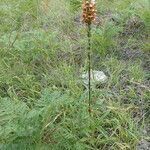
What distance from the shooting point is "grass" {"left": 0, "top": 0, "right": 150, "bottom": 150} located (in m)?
2.25

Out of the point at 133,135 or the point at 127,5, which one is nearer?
the point at 133,135

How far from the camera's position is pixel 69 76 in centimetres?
287

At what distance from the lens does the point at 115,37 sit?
3.37 metres

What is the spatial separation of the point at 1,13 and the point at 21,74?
1024 millimetres

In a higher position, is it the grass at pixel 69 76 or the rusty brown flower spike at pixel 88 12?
the rusty brown flower spike at pixel 88 12

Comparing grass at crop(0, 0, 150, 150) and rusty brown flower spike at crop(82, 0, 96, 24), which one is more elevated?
rusty brown flower spike at crop(82, 0, 96, 24)

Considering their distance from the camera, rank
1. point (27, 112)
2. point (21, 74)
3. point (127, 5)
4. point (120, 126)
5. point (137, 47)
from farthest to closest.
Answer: point (127, 5)
point (137, 47)
point (21, 74)
point (120, 126)
point (27, 112)

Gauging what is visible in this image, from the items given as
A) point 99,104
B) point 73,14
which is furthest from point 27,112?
point 73,14

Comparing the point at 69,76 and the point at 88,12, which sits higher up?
the point at 88,12

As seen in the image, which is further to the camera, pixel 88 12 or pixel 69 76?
pixel 69 76

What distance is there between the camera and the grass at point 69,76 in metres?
2.25

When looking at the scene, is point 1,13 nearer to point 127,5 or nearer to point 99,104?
point 127,5

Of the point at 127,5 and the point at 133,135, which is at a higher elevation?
the point at 127,5

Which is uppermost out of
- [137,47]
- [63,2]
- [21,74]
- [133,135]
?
[63,2]
